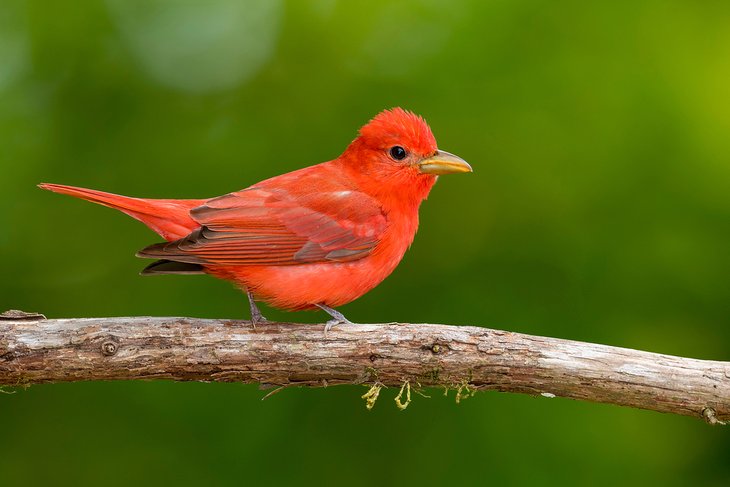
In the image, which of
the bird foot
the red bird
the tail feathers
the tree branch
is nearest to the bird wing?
the red bird

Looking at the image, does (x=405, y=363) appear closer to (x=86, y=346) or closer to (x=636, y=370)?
(x=636, y=370)

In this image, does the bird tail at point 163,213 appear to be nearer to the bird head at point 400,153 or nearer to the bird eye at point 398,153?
the bird head at point 400,153

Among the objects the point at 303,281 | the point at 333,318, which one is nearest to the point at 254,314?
the point at 303,281

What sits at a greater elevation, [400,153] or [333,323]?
[400,153]

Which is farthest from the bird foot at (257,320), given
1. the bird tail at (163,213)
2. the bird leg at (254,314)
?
the bird tail at (163,213)

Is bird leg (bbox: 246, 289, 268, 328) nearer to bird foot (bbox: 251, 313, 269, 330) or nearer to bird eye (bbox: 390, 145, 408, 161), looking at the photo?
bird foot (bbox: 251, 313, 269, 330)

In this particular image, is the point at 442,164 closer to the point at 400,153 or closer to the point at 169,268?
the point at 400,153

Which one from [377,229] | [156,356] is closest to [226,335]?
[156,356]
